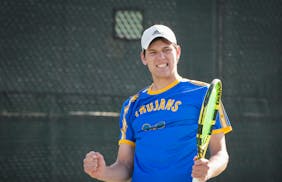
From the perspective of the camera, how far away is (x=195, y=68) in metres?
4.82

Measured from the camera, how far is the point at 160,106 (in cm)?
303

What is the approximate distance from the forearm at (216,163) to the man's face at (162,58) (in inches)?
19.2

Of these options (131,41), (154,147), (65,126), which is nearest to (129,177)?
(154,147)

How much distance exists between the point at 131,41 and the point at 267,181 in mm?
1595

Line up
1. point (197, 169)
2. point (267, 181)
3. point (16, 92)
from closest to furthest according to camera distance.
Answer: point (197, 169) → point (16, 92) → point (267, 181)

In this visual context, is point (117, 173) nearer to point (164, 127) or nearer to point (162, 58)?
point (164, 127)

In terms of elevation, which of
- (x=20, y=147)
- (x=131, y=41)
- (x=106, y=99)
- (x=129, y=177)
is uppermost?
(x=131, y=41)

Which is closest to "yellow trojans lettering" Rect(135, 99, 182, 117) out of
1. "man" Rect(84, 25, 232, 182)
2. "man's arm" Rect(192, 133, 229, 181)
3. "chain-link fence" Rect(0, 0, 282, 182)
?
"man" Rect(84, 25, 232, 182)

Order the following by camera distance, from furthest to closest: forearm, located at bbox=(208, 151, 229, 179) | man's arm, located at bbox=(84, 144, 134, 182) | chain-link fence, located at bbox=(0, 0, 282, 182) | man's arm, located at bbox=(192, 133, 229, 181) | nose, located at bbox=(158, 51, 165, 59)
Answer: chain-link fence, located at bbox=(0, 0, 282, 182) < nose, located at bbox=(158, 51, 165, 59) < man's arm, located at bbox=(84, 144, 134, 182) < forearm, located at bbox=(208, 151, 229, 179) < man's arm, located at bbox=(192, 133, 229, 181)

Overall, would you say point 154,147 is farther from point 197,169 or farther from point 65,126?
point 65,126

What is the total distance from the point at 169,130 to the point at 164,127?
3 centimetres

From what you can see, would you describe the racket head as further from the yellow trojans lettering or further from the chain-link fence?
the chain-link fence

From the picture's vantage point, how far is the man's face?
119 inches

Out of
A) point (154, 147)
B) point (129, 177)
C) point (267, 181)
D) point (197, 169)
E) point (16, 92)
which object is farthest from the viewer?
point (267, 181)
